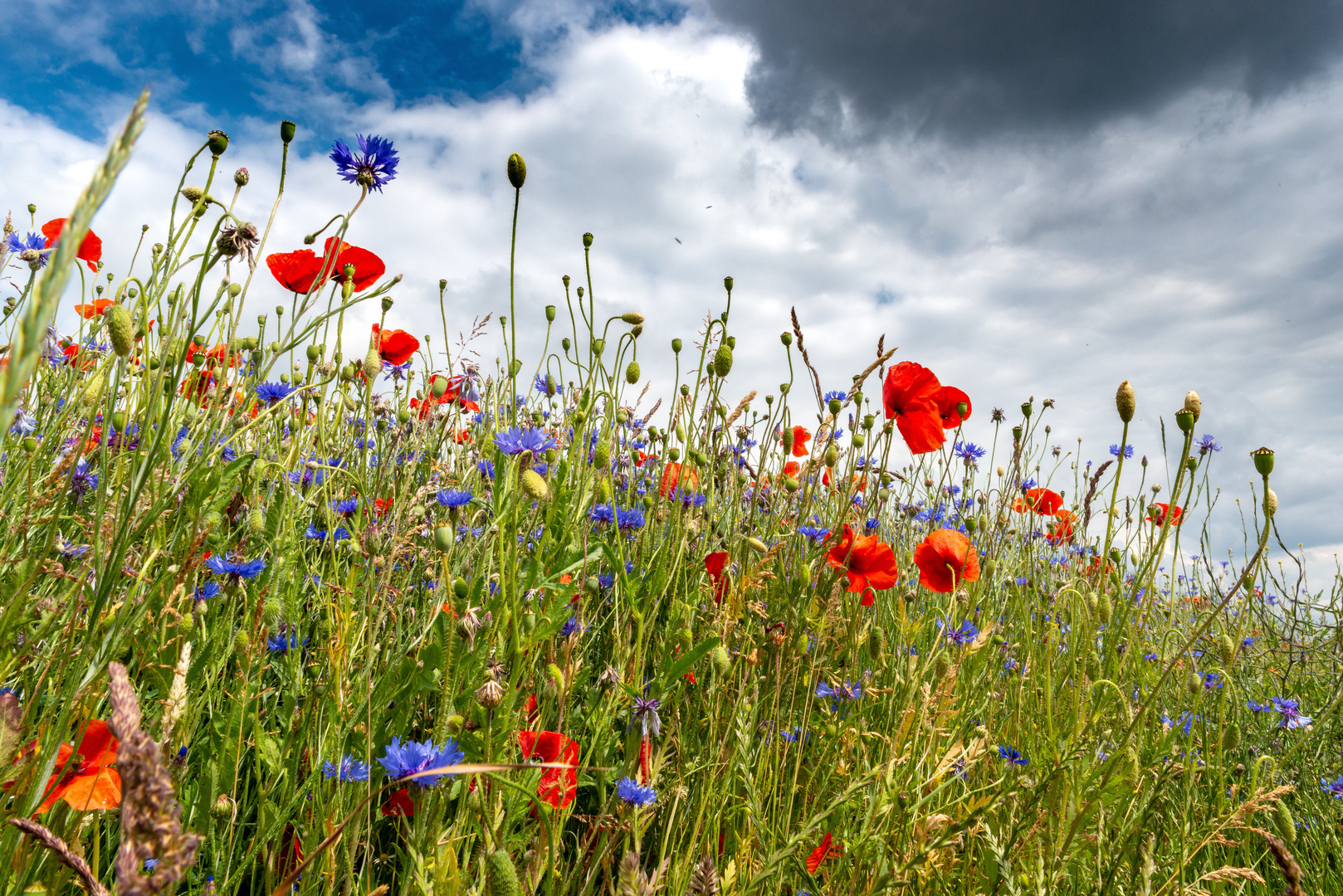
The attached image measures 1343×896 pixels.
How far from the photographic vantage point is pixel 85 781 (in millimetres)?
1069

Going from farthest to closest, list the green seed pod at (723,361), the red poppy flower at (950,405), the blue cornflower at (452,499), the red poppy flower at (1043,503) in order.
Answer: the red poppy flower at (1043,503), the red poppy flower at (950,405), the green seed pod at (723,361), the blue cornflower at (452,499)

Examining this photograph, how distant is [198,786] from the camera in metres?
1.35

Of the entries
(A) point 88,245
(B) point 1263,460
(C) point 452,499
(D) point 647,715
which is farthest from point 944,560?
(A) point 88,245

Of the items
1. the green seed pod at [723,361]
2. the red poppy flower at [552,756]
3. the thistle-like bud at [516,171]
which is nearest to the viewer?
the red poppy flower at [552,756]

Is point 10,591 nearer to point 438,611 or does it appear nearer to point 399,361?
point 438,611

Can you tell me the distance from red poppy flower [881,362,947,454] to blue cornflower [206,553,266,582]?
4.99 ft

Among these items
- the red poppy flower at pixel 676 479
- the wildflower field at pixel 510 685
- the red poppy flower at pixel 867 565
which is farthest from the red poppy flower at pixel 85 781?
the red poppy flower at pixel 867 565

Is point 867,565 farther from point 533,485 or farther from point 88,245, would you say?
point 88,245

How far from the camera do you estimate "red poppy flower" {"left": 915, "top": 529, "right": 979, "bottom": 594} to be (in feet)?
7.16

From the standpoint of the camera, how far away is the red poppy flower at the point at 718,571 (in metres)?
1.91

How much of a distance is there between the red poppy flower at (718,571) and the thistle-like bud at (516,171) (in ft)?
3.29

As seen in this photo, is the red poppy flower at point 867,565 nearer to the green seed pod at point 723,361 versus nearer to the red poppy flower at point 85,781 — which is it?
the green seed pod at point 723,361

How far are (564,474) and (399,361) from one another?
1.43 m

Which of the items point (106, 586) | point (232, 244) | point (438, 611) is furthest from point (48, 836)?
point (232, 244)
